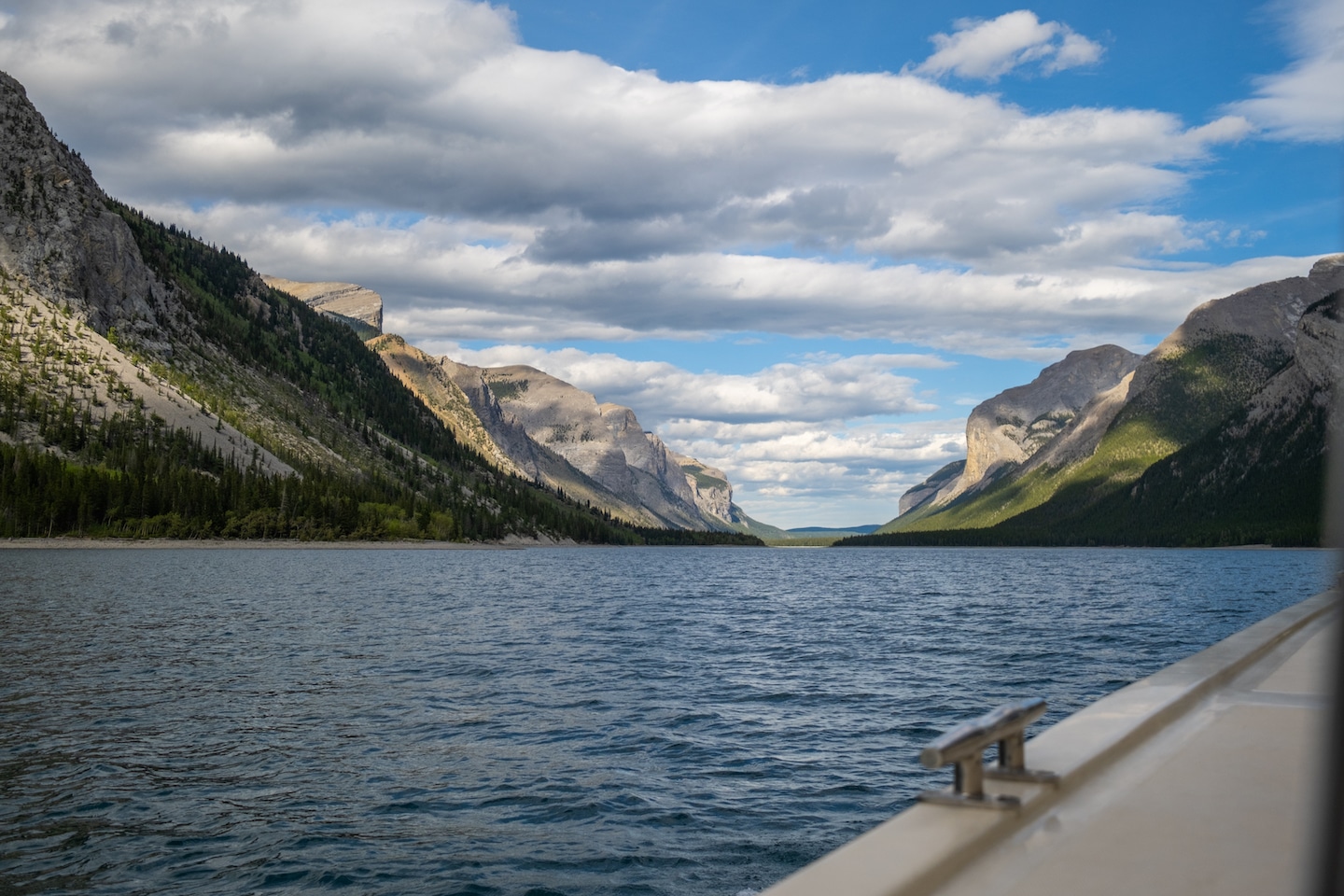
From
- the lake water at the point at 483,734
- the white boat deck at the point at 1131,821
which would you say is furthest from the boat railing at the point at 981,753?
the lake water at the point at 483,734

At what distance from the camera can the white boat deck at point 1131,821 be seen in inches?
293

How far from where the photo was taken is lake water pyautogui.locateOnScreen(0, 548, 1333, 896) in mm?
20750

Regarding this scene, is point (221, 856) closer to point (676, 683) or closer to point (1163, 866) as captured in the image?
point (1163, 866)

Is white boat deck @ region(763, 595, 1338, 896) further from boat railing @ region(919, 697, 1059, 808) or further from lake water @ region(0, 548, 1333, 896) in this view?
lake water @ region(0, 548, 1333, 896)

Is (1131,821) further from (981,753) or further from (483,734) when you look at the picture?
(483,734)

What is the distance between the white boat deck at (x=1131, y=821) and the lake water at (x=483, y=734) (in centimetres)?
973

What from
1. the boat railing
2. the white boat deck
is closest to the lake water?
the white boat deck

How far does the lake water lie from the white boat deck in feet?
31.9

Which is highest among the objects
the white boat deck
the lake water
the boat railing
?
the boat railing

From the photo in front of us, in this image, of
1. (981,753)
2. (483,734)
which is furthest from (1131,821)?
(483,734)

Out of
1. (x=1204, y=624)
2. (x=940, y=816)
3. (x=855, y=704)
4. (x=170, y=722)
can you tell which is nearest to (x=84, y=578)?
(x=170, y=722)

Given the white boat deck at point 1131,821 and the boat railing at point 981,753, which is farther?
the boat railing at point 981,753

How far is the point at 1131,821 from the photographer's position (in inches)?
356

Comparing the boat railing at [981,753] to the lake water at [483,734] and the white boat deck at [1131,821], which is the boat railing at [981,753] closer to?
the white boat deck at [1131,821]
